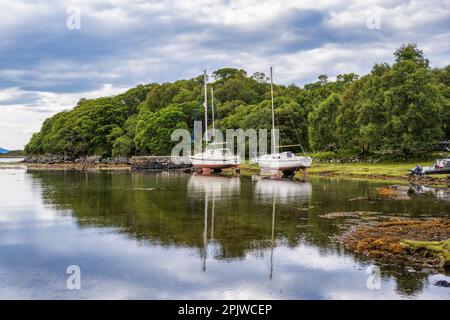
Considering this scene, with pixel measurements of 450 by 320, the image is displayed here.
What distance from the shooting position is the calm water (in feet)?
46.9

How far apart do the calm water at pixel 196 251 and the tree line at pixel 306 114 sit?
3231 centimetres

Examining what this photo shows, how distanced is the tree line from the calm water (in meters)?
32.3

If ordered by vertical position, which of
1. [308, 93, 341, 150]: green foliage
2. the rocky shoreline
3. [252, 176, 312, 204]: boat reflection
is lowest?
[252, 176, 312, 204]: boat reflection

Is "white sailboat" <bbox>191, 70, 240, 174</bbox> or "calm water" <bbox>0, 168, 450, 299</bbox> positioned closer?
"calm water" <bbox>0, 168, 450, 299</bbox>

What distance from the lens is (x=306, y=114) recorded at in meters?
96.1

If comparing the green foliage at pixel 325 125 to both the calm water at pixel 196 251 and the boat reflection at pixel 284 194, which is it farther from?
the calm water at pixel 196 251

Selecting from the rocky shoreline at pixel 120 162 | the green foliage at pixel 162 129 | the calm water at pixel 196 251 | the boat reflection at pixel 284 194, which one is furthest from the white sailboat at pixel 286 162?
the green foliage at pixel 162 129

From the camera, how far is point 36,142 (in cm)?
16575

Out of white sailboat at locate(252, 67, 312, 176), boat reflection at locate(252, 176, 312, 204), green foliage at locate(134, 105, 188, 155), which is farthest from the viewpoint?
green foliage at locate(134, 105, 188, 155)

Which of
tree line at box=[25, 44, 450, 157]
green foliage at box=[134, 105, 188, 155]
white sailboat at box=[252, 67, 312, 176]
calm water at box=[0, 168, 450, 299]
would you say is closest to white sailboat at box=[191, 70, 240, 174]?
white sailboat at box=[252, 67, 312, 176]

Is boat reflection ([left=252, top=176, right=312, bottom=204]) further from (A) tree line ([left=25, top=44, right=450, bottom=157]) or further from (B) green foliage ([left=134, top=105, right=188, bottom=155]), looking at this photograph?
(B) green foliage ([left=134, top=105, right=188, bottom=155])

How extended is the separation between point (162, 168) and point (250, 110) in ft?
74.9

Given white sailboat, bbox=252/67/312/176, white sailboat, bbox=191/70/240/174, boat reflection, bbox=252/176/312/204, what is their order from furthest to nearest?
white sailboat, bbox=191/70/240/174 → white sailboat, bbox=252/67/312/176 → boat reflection, bbox=252/176/312/204
